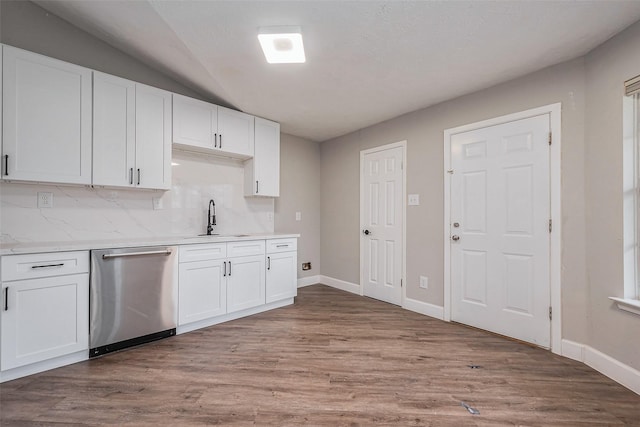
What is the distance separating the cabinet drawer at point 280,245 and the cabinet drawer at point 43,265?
66.8 inches

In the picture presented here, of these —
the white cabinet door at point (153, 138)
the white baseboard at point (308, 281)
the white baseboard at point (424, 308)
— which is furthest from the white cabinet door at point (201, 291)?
the white baseboard at point (424, 308)

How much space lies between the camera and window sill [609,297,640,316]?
1.74m

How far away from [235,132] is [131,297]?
2042mm

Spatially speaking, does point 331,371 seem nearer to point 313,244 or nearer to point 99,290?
point 99,290

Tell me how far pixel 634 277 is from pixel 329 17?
2720 millimetres

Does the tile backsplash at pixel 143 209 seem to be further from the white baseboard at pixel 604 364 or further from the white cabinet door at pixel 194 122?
Answer: the white baseboard at pixel 604 364

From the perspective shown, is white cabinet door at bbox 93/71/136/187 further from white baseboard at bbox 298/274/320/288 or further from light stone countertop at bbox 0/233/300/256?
white baseboard at bbox 298/274/320/288

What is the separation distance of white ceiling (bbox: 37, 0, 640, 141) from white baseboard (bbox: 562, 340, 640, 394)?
2.28 meters

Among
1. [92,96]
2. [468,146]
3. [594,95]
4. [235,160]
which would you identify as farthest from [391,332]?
[92,96]

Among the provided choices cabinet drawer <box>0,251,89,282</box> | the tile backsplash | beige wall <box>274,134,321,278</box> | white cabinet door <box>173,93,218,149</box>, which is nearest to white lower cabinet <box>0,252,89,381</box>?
cabinet drawer <box>0,251,89,282</box>

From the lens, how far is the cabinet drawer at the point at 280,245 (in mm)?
3305

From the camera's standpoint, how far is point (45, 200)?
2.33m

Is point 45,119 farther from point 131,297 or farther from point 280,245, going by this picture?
point 280,245

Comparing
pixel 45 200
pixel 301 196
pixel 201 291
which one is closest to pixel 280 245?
pixel 201 291
